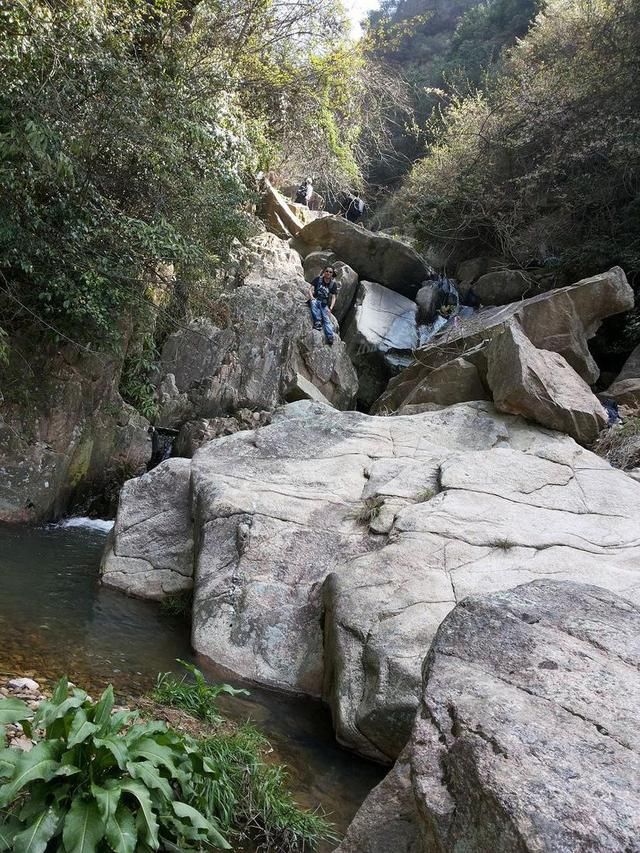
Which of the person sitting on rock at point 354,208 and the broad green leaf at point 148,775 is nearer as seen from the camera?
the broad green leaf at point 148,775

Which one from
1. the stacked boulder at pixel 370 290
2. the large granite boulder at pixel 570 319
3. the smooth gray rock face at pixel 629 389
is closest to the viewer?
the smooth gray rock face at pixel 629 389

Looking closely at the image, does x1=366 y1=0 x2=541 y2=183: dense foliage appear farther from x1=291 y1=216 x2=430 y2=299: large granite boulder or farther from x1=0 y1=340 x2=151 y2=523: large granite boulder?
x1=0 y1=340 x2=151 y2=523: large granite boulder

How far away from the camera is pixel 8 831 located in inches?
99.4

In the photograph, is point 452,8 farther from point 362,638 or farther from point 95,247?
point 362,638

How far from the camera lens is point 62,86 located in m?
7.50

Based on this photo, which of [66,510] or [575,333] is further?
[575,333]

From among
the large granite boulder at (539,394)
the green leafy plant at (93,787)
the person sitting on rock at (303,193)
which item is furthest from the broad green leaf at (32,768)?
the person sitting on rock at (303,193)

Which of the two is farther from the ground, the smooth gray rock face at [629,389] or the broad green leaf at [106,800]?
the smooth gray rock face at [629,389]

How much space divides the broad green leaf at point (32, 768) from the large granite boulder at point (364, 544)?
7.85 feet

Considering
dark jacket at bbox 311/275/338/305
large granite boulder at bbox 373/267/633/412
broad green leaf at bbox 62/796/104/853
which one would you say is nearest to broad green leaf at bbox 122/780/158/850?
broad green leaf at bbox 62/796/104/853

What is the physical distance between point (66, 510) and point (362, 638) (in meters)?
7.26

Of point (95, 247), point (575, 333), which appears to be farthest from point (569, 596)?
point (575, 333)

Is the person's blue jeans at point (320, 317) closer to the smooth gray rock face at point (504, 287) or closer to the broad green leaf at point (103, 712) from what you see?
the smooth gray rock face at point (504, 287)

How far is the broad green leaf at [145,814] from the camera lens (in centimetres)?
258
